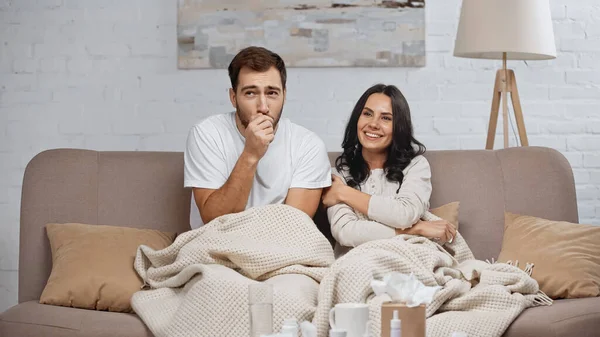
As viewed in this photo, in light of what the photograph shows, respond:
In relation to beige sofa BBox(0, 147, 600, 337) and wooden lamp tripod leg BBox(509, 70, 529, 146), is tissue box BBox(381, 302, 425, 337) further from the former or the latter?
wooden lamp tripod leg BBox(509, 70, 529, 146)

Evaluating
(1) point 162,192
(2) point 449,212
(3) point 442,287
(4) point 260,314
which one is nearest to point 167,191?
(1) point 162,192

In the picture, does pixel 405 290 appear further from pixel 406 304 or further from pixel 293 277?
pixel 293 277

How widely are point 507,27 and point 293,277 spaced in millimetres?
1455

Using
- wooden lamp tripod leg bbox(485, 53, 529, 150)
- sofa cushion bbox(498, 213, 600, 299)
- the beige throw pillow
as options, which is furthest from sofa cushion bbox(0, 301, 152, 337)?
wooden lamp tripod leg bbox(485, 53, 529, 150)

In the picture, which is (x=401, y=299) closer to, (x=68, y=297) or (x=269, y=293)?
(x=269, y=293)

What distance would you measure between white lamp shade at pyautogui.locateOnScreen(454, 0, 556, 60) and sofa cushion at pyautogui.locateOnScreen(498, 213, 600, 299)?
0.75 metres

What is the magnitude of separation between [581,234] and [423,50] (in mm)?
1426

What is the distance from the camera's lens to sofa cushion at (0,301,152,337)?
7.93ft

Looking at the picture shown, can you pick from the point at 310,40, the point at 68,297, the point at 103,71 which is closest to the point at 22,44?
the point at 103,71

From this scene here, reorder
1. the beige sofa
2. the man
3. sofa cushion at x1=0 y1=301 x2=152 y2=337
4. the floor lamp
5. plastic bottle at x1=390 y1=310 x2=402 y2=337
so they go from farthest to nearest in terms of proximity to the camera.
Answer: the floor lamp < the beige sofa < the man < sofa cushion at x1=0 y1=301 x2=152 y2=337 < plastic bottle at x1=390 y1=310 x2=402 y2=337

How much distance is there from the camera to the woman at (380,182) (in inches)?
111

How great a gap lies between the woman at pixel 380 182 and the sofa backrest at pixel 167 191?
158 millimetres

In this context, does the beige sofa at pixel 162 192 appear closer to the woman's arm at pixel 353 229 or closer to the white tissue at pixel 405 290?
the woman's arm at pixel 353 229

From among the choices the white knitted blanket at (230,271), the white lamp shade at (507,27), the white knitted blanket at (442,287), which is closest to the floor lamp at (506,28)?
the white lamp shade at (507,27)
